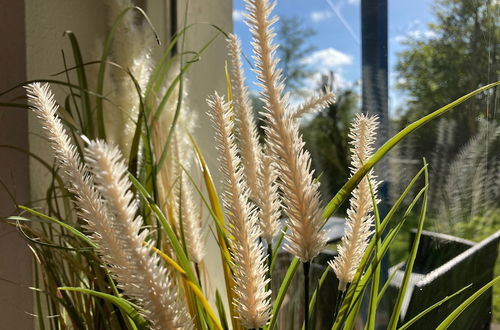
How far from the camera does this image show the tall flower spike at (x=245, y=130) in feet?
1.12

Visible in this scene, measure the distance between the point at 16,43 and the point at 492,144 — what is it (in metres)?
0.77

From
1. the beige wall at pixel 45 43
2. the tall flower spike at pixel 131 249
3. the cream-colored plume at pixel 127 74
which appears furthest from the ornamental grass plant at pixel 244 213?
the beige wall at pixel 45 43

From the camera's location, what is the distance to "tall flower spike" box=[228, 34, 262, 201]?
13.5 inches

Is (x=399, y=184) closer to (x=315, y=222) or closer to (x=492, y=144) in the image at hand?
(x=492, y=144)

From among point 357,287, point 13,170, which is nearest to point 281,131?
point 357,287

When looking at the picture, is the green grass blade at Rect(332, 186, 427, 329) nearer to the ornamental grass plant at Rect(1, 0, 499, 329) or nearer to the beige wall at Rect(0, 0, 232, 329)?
the ornamental grass plant at Rect(1, 0, 499, 329)

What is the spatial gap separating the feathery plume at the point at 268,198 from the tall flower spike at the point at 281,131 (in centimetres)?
8

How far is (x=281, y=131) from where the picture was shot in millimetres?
231

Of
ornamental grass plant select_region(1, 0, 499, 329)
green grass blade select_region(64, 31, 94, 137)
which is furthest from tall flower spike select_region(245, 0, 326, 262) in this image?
green grass blade select_region(64, 31, 94, 137)

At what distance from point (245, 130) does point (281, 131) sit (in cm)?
11

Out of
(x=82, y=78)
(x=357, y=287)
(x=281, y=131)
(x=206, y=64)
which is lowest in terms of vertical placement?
(x=357, y=287)

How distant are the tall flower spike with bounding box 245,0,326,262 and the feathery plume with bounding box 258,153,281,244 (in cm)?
8

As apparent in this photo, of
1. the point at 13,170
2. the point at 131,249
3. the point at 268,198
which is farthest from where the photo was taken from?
the point at 13,170

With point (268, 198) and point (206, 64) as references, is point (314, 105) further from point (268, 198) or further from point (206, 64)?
point (206, 64)
